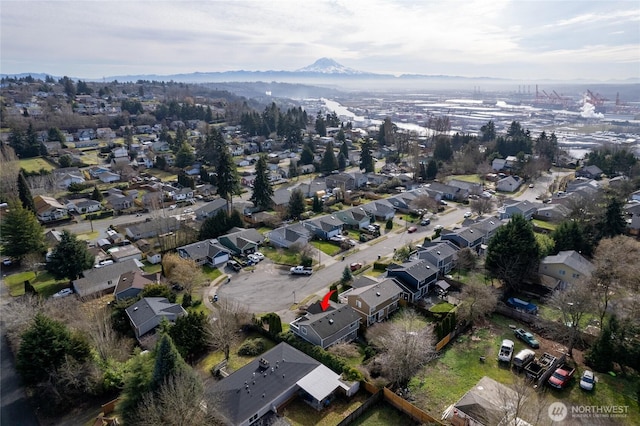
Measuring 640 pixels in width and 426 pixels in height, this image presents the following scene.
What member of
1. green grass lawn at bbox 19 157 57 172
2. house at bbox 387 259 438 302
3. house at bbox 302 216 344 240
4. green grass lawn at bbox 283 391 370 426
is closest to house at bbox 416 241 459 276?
house at bbox 387 259 438 302

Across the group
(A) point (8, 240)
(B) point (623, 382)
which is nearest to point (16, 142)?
(A) point (8, 240)

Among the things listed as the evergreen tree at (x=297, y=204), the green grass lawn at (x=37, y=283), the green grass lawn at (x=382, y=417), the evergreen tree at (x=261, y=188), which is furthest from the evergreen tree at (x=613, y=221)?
the green grass lawn at (x=37, y=283)

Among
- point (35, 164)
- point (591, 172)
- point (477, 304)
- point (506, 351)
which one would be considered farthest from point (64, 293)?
point (591, 172)

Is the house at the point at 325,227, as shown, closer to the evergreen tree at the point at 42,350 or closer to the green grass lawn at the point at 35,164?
the evergreen tree at the point at 42,350

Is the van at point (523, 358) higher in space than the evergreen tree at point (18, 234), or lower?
lower

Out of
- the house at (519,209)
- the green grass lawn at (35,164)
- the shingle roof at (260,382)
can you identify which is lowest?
the shingle roof at (260,382)

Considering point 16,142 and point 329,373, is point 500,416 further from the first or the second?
point 16,142
